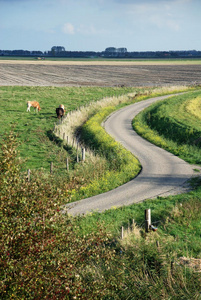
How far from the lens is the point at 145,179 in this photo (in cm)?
2825

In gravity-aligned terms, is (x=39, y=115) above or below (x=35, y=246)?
below

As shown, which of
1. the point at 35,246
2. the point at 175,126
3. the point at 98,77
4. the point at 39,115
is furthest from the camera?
the point at 98,77

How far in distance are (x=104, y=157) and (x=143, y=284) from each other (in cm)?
2126

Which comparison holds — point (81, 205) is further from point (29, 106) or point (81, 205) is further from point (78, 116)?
point (29, 106)

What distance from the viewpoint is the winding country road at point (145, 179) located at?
23953 millimetres

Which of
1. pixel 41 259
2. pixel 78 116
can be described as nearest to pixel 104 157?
pixel 78 116

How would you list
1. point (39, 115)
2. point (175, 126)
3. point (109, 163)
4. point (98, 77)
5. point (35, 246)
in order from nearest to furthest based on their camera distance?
point (35, 246), point (109, 163), point (175, 126), point (39, 115), point (98, 77)

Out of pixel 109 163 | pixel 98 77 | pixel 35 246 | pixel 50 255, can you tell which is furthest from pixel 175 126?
pixel 98 77

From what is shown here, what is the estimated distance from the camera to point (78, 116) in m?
53.8

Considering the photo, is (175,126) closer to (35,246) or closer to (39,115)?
(39,115)

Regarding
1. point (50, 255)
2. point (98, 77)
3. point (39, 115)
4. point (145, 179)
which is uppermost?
point (98, 77)

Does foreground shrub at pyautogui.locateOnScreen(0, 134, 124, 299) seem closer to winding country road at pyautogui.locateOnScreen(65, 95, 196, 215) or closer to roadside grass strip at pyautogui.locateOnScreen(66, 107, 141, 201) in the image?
winding country road at pyautogui.locateOnScreen(65, 95, 196, 215)

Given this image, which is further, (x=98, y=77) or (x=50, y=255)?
(x=98, y=77)

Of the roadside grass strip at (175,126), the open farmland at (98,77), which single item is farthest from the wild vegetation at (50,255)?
the open farmland at (98,77)
